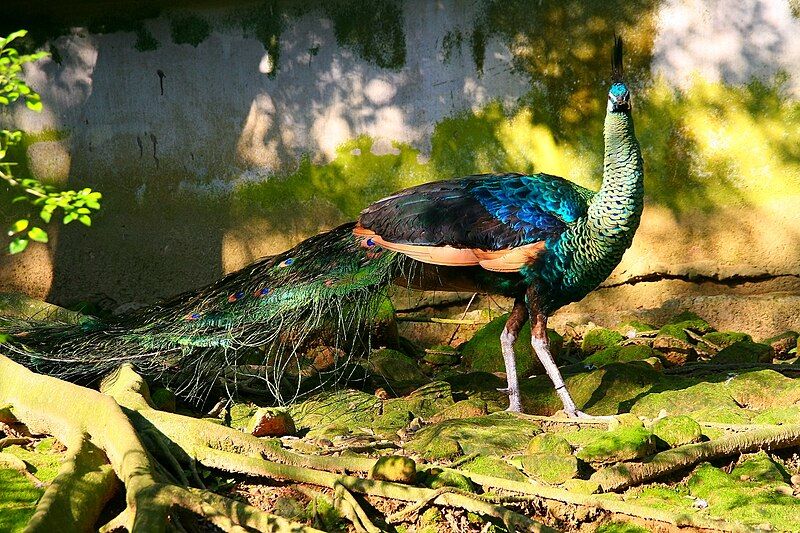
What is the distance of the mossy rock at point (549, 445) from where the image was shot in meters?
5.23

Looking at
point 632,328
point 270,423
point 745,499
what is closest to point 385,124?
point 632,328

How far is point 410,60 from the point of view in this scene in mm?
8758

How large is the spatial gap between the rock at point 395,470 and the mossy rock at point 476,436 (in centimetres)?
66

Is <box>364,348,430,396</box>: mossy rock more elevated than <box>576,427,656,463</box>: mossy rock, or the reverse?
<box>576,427,656,463</box>: mossy rock

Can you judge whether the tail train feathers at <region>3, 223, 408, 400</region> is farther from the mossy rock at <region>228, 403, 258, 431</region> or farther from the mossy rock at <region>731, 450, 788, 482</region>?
the mossy rock at <region>731, 450, 788, 482</region>

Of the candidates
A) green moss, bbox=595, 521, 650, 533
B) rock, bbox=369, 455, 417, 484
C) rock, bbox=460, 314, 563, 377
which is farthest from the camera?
rock, bbox=460, 314, 563, 377

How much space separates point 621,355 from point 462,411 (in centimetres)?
184

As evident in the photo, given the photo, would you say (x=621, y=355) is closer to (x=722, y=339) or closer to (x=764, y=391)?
(x=722, y=339)

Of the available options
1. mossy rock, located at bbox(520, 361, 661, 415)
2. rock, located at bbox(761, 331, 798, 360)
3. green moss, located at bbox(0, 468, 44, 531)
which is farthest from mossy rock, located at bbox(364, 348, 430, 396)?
green moss, located at bbox(0, 468, 44, 531)

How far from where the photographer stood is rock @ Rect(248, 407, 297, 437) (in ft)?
18.9

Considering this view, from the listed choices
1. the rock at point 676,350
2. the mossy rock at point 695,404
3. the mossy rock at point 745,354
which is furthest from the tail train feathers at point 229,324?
the mossy rock at point 745,354

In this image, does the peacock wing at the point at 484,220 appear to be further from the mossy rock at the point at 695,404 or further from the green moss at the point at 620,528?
the green moss at the point at 620,528

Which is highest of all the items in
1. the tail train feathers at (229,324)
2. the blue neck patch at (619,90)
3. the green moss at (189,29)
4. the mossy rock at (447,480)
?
the green moss at (189,29)

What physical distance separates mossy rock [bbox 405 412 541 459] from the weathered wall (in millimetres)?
3037
